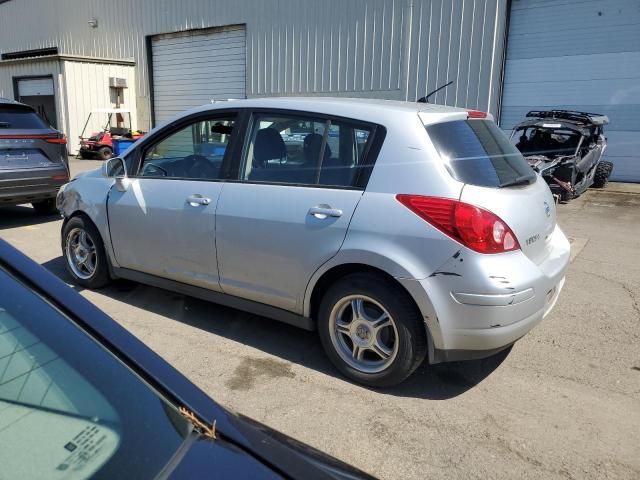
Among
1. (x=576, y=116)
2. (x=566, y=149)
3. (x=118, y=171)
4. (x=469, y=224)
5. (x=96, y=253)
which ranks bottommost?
(x=96, y=253)

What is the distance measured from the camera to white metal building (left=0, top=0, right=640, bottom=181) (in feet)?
37.1

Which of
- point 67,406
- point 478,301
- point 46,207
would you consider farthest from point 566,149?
point 67,406

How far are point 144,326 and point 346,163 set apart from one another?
83.3 inches

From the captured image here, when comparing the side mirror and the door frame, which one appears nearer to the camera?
the side mirror

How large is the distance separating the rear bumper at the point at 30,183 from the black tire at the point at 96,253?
2753 millimetres

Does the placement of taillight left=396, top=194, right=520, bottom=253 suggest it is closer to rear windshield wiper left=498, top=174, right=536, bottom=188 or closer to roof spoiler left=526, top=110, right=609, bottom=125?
rear windshield wiper left=498, top=174, right=536, bottom=188

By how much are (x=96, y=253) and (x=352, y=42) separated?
11046 mm

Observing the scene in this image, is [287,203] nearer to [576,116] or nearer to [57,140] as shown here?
[57,140]

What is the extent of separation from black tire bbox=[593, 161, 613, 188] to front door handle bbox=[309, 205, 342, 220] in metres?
9.56

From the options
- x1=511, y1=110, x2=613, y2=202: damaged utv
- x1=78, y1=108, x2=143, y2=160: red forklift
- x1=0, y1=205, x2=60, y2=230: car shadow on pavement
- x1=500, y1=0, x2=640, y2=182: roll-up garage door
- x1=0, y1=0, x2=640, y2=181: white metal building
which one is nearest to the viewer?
x1=0, y1=205, x2=60, y2=230: car shadow on pavement

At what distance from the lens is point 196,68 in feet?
59.1

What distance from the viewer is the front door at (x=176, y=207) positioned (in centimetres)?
389

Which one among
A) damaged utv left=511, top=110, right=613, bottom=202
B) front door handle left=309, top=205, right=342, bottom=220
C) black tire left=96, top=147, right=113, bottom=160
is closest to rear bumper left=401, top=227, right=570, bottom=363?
front door handle left=309, top=205, right=342, bottom=220

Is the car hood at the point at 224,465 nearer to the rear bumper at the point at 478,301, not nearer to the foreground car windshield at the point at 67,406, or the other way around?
the foreground car windshield at the point at 67,406
